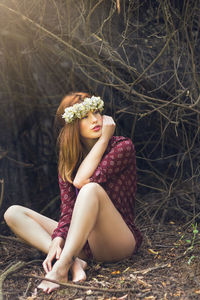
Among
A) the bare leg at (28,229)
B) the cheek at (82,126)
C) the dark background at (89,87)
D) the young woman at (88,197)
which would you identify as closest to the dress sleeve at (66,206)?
the young woman at (88,197)

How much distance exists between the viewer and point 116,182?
2.51m

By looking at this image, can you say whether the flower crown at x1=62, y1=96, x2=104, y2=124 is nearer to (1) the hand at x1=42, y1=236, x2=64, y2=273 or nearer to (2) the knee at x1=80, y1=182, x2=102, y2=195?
(2) the knee at x1=80, y1=182, x2=102, y2=195

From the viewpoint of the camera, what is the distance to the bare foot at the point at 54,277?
211 cm

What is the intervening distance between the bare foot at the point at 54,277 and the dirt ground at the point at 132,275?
31mm

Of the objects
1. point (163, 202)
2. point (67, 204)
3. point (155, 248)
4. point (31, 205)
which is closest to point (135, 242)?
point (155, 248)

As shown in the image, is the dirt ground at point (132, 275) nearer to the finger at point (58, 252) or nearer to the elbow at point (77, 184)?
the finger at point (58, 252)

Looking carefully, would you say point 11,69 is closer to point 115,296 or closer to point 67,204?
point 67,204

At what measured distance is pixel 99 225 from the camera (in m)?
2.37

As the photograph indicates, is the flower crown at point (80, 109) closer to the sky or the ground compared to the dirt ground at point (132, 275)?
closer to the sky

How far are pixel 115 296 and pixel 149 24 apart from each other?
2302 millimetres

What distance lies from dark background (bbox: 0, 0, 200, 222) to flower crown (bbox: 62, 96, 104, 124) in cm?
72

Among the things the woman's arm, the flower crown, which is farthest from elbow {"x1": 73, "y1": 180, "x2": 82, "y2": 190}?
the flower crown

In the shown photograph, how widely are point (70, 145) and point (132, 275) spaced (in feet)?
2.81

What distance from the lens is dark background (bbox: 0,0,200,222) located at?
3.23m
